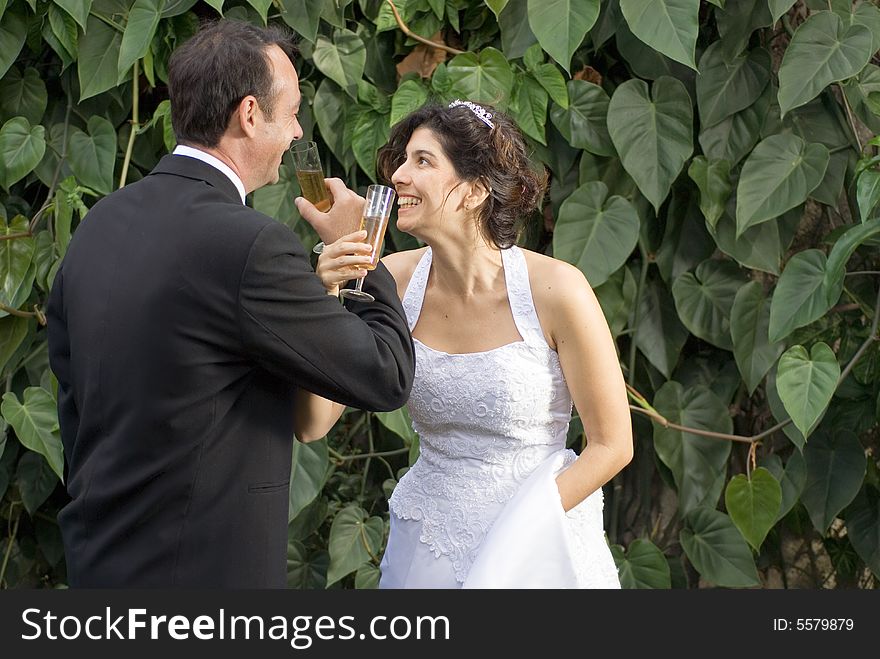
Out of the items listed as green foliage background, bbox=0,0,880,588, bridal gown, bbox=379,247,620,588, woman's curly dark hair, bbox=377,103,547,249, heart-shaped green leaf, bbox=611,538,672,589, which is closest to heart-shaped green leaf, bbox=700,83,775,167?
green foliage background, bbox=0,0,880,588

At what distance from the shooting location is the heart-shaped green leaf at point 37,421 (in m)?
2.32

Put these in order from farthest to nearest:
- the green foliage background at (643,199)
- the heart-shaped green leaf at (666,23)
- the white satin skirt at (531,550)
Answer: the green foliage background at (643,199) → the heart-shaped green leaf at (666,23) → the white satin skirt at (531,550)

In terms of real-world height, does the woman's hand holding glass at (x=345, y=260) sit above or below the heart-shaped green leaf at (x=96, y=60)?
below

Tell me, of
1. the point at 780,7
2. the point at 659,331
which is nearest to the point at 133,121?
the point at 659,331

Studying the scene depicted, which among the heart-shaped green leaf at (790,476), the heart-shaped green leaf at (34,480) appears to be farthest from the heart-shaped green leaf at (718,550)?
the heart-shaped green leaf at (34,480)

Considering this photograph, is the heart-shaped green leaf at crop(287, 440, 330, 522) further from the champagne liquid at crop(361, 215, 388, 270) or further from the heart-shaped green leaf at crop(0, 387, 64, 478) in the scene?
the champagne liquid at crop(361, 215, 388, 270)

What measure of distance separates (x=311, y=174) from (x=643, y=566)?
1.28m

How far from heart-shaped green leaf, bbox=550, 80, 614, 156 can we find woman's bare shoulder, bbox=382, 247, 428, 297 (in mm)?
521

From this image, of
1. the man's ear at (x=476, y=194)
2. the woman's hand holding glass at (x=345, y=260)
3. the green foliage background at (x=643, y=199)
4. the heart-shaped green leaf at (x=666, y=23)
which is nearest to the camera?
the woman's hand holding glass at (x=345, y=260)

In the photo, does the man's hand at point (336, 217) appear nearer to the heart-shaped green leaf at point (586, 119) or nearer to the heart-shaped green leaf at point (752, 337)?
the heart-shaped green leaf at point (586, 119)

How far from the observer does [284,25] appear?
8.13 feet

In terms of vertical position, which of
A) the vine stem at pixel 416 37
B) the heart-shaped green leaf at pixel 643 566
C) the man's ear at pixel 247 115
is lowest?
the heart-shaped green leaf at pixel 643 566

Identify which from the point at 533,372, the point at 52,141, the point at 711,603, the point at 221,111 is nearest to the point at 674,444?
the point at 711,603

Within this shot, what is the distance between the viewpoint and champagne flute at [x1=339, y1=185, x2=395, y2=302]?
4.76 ft
